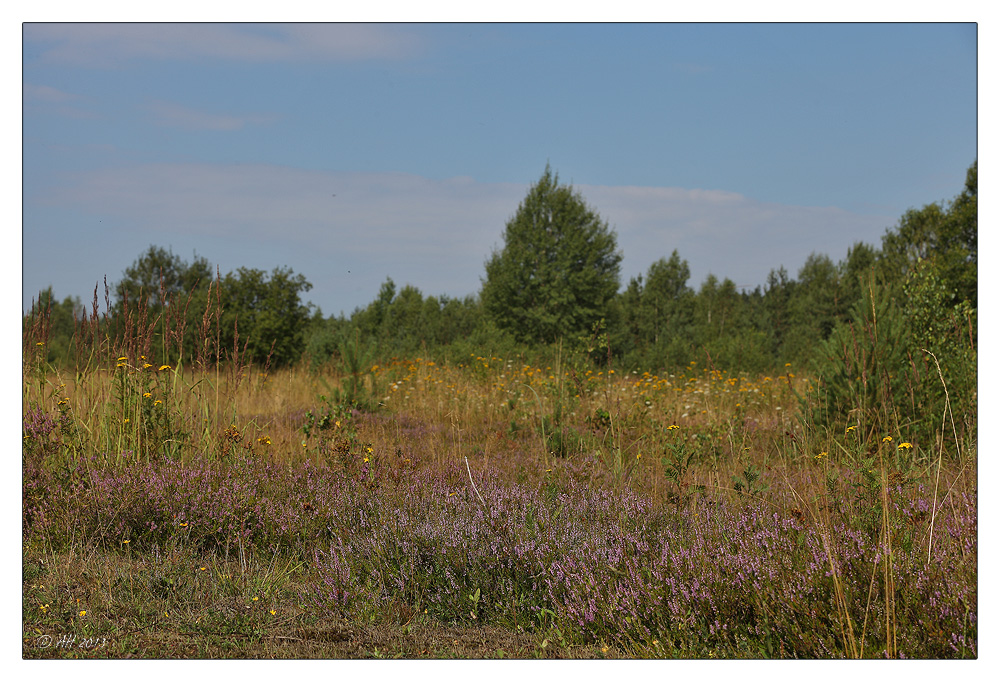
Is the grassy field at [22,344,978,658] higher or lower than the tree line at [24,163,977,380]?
lower

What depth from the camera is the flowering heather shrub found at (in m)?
2.24

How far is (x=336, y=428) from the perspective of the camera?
551cm

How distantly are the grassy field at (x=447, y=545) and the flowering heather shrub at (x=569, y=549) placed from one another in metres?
0.01

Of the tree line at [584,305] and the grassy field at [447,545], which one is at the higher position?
the tree line at [584,305]

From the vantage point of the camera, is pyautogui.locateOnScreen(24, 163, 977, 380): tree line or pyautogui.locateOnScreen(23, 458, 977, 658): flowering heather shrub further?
pyautogui.locateOnScreen(24, 163, 977, 380): tree line

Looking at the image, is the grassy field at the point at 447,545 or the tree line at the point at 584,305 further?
the tree line at the point at 584,305

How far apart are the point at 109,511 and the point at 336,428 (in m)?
2.21

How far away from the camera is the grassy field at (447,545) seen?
7.54 feet

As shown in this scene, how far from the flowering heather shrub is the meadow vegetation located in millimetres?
13

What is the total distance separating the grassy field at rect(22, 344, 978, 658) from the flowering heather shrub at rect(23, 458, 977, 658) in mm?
11

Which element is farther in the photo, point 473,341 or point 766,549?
point 473,341

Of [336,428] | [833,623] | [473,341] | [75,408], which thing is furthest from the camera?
[473,341]

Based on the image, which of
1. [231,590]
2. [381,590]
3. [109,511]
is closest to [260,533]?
[231,590]
